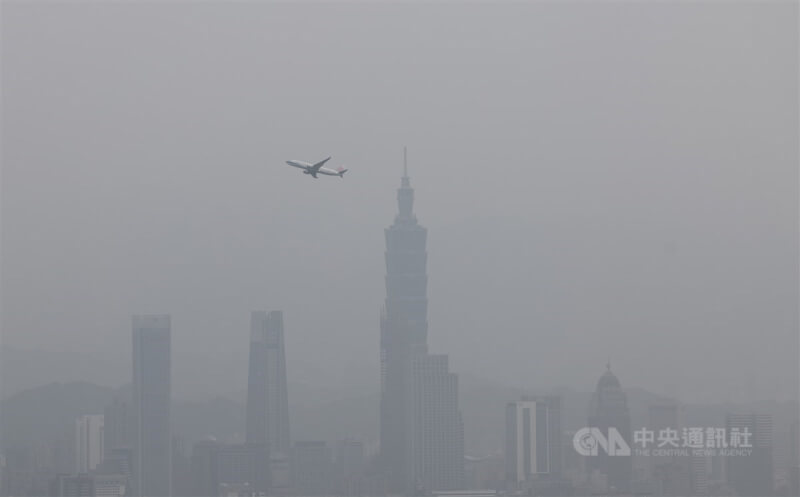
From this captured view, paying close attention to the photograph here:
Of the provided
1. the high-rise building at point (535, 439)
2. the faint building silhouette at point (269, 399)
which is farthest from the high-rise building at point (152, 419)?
the high-rise building at point (535, 439)

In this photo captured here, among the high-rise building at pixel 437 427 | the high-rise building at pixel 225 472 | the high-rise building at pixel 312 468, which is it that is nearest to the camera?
the high-rise building at pixel 225 472

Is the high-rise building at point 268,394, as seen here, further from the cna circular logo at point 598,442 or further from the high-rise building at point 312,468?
the cna circular logo at point 598,442

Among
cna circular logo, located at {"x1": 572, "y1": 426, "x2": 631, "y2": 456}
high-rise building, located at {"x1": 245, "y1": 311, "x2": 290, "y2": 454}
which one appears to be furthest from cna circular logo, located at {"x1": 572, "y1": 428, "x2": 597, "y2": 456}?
high-rise building, located at {"x1": 245, "y1": 311, "x2": 290, "y2": 454}

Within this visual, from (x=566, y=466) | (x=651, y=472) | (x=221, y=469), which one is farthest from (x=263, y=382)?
(x=651, y=472)

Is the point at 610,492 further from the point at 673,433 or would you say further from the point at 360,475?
the point at 360,475

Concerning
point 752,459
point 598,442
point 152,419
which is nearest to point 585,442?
point 598,442

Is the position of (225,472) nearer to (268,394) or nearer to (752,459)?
(268,394)
